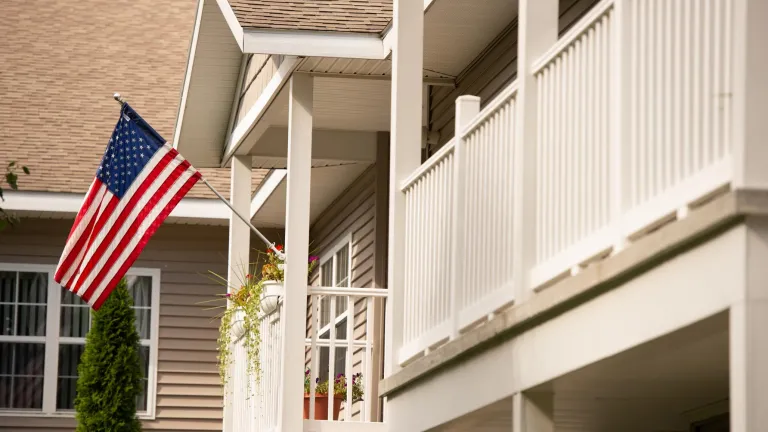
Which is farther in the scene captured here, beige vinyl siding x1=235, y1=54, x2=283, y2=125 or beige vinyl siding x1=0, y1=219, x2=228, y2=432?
beige vinyl siding x1=0, y1=219, x2=228, y2=432

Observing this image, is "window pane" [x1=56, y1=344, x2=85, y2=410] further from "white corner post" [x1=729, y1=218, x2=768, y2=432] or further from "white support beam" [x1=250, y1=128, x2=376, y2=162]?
"white corner post" [x1=729, y1=218, x2=768, y2=432]

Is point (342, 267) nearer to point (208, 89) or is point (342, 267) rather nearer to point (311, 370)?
point (208, 89)

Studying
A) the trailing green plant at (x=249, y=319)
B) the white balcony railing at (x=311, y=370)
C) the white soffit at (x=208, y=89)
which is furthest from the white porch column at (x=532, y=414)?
the white soffit at (x=208, y=89)

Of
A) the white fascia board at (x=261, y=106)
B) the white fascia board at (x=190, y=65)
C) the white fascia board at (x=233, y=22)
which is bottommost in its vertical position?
the white fascia board at (x=261, y=106)

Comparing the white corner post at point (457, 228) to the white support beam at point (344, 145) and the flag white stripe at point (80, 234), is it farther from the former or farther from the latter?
the white support beam at point (344, 145)

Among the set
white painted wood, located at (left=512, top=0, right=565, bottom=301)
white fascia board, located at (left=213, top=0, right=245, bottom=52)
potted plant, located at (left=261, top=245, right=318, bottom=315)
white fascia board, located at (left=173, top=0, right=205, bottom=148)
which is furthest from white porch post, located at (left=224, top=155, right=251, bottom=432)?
white painted wood, located at (left=512, top=0, right=565, bottom=301)

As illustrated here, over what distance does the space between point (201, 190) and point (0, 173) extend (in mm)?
2755

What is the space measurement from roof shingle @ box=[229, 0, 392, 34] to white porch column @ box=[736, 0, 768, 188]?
267 inches

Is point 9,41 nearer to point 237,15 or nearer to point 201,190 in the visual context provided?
point 201,190

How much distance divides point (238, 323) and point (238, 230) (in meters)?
1.47

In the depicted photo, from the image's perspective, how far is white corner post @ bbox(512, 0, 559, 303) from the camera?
6.67 meters

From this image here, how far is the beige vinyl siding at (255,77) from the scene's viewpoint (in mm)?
12805

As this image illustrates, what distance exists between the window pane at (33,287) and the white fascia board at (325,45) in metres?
9.61

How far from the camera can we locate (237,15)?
1138 centimetres
